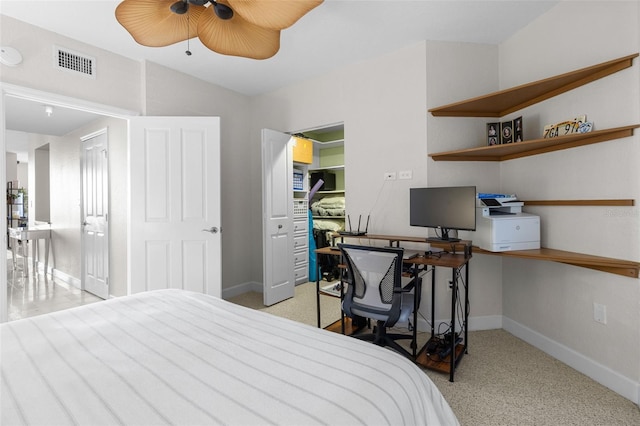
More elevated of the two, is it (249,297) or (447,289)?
(447,289)

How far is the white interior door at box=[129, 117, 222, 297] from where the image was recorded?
3.11 meters

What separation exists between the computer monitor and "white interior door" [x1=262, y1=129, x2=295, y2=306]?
170 centimetres

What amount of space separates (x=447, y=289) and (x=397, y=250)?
3.86ft

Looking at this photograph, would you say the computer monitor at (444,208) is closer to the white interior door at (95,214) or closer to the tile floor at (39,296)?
the white interior door at (95,214)

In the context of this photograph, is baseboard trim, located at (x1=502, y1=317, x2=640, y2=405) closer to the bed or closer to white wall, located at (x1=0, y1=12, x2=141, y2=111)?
the bed

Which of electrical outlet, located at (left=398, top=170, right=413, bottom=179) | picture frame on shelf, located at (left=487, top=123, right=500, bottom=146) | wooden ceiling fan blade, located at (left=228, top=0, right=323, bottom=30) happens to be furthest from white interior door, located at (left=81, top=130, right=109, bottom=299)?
picture frame on shelf, located at (left=487, top=123, right=500, bottom=146)

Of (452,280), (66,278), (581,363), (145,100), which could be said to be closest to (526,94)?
(452,280)

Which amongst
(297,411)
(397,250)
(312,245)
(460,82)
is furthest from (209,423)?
(312,245)

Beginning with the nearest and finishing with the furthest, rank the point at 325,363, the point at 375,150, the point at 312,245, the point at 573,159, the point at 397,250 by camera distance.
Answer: the point at 325,363
the point at 397,250
the point at 573,159
the point at 375,150
the point at 312,245

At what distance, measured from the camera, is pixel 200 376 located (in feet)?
3.07

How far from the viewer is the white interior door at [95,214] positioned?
3887 millimetres

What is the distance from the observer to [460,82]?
2.93 metres

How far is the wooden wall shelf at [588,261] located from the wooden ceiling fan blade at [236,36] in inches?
86.7

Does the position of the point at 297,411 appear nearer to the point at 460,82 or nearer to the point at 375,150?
the point at 375,150
